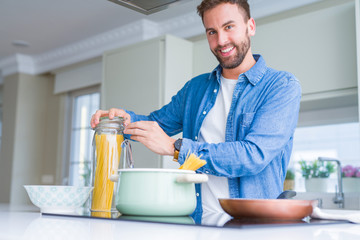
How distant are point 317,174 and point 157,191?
250 centimetres

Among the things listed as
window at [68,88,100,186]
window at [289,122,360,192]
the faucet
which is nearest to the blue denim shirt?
the faucet

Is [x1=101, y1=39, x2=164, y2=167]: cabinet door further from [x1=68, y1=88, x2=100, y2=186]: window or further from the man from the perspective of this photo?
the man

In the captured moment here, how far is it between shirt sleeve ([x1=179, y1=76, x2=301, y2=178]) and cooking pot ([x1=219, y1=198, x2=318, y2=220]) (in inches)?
11.3

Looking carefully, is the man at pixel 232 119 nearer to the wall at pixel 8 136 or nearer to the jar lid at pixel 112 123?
the jar lid at pixel 112 123

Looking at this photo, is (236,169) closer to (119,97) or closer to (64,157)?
(119,97)

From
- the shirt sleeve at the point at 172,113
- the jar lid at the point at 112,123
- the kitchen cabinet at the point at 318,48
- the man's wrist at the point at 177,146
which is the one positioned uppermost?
the kitchen cabinet at the point at 318,48

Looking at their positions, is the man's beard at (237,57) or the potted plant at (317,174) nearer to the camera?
the man's beard at (237,57)

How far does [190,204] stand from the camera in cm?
89

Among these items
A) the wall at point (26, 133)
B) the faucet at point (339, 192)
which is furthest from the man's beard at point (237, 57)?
the wall at point (26, 133)

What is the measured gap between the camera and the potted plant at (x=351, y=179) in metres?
2.97

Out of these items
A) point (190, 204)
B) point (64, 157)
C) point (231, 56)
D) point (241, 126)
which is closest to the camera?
point (190, 204)

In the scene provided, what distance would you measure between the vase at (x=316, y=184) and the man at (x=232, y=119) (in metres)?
1.64

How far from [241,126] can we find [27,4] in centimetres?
285

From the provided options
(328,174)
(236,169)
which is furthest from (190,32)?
(236,169)
